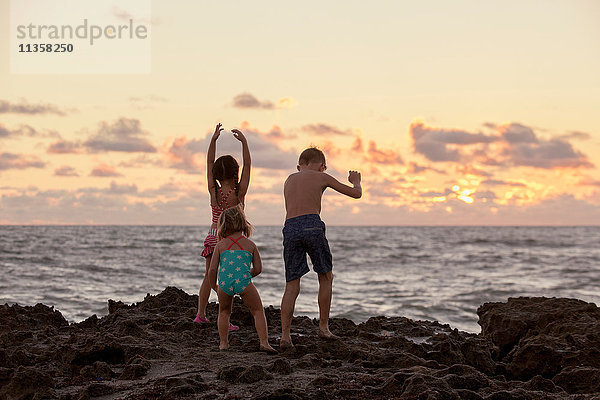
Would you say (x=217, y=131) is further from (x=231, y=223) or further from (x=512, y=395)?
(x=512, y=395)

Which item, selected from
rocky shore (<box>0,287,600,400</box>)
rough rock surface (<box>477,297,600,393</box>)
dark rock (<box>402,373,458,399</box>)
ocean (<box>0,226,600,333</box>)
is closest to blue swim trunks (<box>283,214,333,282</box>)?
rocky shore (<box>0,287,600,400</box>)

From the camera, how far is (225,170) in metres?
6.11

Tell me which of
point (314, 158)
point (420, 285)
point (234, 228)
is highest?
point (314, 158)

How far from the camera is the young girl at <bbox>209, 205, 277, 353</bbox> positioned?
530 centimetres

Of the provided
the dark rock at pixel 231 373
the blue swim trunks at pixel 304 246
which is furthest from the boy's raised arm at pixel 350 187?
the dark rock at pixel 231 373

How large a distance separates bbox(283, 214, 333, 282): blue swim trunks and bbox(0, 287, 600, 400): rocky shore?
0.71 metres

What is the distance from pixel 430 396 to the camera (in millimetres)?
3871

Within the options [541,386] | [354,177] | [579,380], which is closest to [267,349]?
[354,177]

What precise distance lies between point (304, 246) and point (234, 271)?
28.2 inches

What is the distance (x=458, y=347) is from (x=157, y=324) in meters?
3.09

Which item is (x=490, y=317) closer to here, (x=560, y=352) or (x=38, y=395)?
(x=560, y=352)

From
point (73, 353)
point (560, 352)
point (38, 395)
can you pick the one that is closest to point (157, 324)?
point (73, 353)

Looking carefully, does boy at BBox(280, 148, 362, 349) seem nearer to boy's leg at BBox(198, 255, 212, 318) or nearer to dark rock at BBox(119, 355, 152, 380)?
boy's leg at BBox(198, 255, 212, 318)

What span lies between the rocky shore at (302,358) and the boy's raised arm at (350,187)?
141 centimetres
